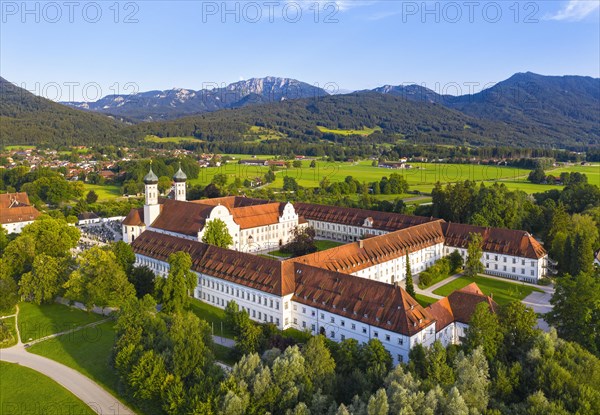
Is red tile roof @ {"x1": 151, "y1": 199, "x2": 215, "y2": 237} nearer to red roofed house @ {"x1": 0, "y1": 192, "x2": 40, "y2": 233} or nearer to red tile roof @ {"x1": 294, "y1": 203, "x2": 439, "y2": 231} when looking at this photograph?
red tile roof @ {"x1": 294, "y1": 203, "x2": 439, "y2": 231}

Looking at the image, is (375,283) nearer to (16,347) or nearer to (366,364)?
(366,364)

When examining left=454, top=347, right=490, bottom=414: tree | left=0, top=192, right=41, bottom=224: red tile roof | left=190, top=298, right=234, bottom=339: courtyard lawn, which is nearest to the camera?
left=454, top=347, right=490, bottom=414: tree

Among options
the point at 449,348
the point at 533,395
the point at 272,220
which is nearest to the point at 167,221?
the point at 272,220

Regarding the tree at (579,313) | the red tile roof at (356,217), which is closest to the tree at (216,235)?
the red tile roof at (356,217)

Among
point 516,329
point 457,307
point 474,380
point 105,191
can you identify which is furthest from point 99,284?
point 105,191

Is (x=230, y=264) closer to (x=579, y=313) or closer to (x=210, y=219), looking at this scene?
(x=210, y=219)

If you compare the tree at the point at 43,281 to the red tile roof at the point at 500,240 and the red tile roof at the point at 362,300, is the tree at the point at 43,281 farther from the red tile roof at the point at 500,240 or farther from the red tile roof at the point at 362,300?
the red tile roof at the point at 500,240

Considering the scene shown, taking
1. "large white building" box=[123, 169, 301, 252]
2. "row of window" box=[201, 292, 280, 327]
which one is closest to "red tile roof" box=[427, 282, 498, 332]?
"row of window" box=[201, 292, 280, 327]
